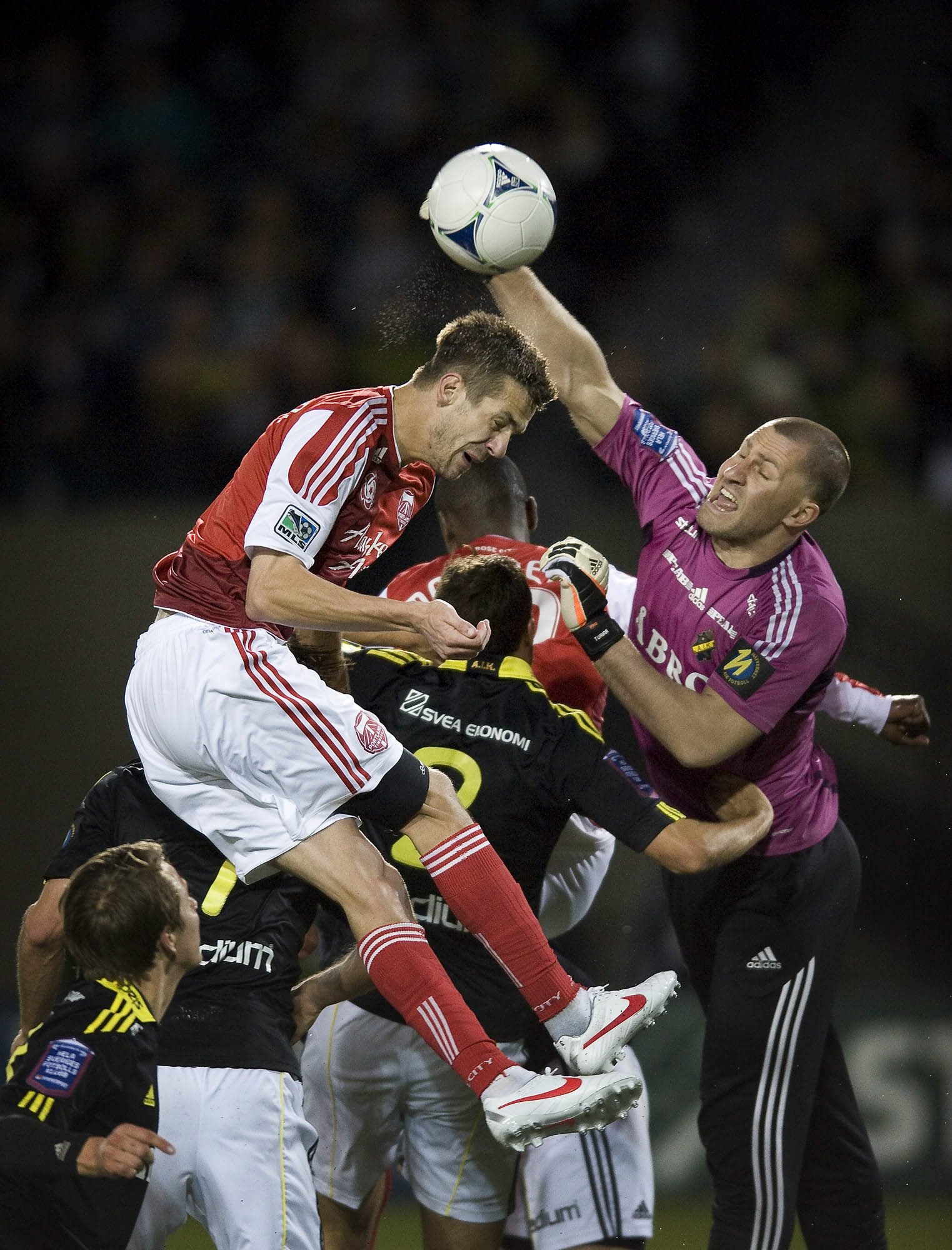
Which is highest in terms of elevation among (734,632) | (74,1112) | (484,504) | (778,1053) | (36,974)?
(484,504)

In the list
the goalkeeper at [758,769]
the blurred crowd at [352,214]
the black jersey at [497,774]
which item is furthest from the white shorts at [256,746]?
the blurred crowd at [352,214]

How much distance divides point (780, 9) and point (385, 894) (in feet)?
26.3

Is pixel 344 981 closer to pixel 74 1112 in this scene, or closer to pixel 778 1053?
pixel 74 1112

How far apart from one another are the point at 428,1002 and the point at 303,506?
3.92ft

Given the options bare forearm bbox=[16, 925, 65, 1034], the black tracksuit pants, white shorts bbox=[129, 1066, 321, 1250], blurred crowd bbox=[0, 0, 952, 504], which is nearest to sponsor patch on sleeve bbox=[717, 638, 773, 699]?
the black tracksuit pants

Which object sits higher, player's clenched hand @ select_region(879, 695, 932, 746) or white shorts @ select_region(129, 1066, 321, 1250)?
player's clenched hand @ select_region(879, 695, 932, 746)

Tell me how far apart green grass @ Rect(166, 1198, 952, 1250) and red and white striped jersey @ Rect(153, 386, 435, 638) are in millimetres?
3332

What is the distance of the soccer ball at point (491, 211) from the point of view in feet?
13.6

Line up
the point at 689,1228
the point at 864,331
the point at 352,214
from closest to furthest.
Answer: the point at 689,1228, the point at 864,331, the point at 352,214

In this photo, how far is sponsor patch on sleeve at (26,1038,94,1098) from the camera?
2.84m

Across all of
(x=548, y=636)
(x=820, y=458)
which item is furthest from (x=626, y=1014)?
(x=820, y=458)

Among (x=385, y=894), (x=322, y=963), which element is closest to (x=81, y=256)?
(x=322, y=963)

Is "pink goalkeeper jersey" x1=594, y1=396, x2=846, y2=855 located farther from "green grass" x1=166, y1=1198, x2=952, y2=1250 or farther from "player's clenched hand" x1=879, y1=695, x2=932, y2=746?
"green grass" x1=166, y1=1198, x2=952, y2=1250

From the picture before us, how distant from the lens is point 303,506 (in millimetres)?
3406
